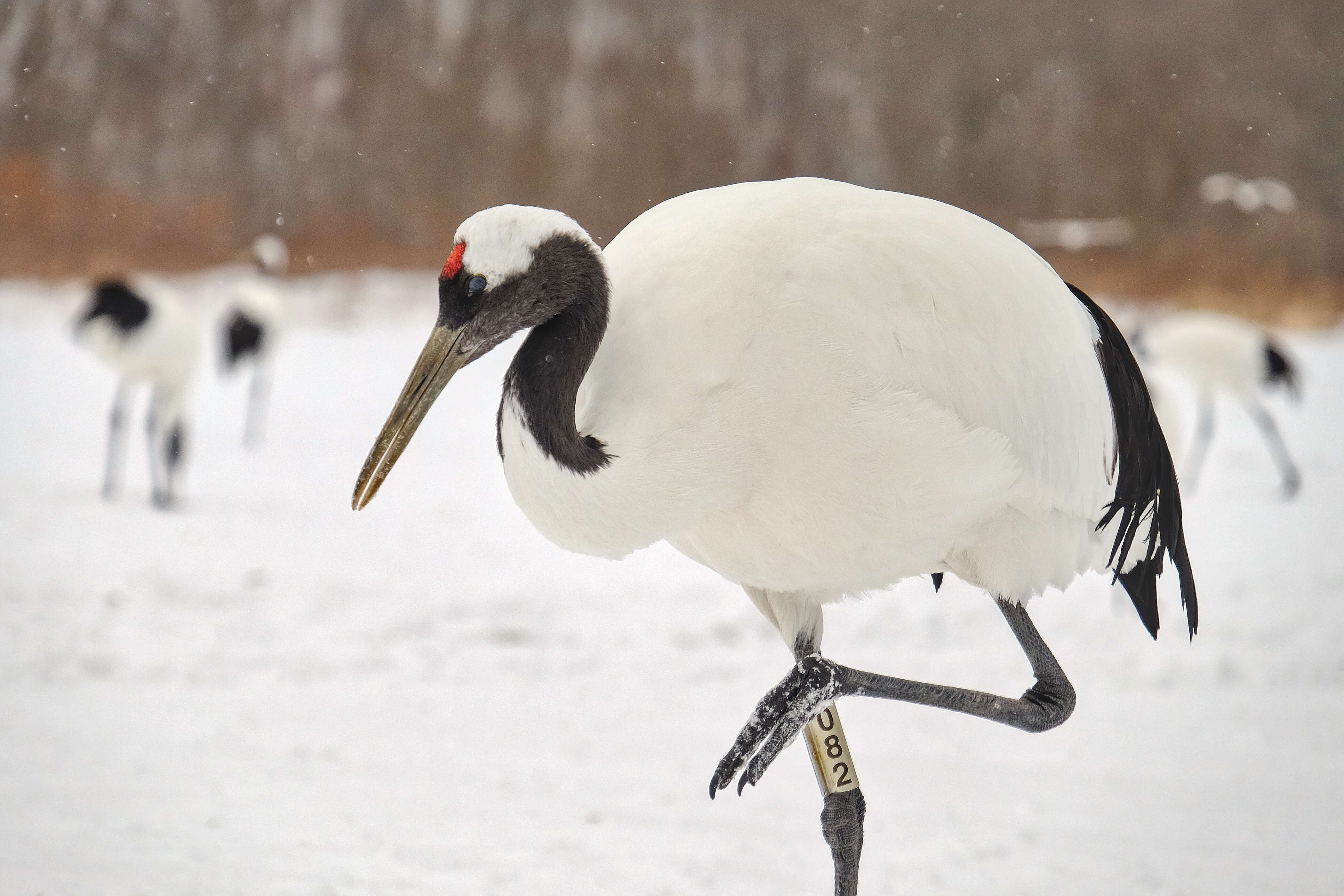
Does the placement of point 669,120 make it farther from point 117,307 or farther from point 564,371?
point 564,371

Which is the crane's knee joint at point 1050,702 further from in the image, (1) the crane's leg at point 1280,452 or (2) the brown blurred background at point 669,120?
(1) the crane's leg at point 1280,452

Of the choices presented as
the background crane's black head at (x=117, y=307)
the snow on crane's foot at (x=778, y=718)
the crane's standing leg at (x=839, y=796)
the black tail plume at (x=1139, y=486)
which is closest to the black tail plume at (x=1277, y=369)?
the black tail plume at (x=1139, y=486)

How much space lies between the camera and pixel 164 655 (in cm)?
248

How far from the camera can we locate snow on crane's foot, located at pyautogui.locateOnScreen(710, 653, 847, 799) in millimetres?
1070

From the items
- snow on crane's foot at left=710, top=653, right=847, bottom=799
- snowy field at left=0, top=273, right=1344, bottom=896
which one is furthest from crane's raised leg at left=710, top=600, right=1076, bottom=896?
snowy field at left=0, top=273, right=1344, bottom=896

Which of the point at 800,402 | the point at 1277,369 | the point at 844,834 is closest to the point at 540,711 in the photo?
the point at 844,834

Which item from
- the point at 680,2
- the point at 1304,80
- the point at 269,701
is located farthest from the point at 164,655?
the point at 1304,80

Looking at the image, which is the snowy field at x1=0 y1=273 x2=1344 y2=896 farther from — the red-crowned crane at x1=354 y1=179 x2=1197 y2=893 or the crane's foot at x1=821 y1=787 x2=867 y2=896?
the red-crowned crane at x1=354 y1=179 x2=1197 y2=893

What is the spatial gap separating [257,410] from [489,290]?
3.83m

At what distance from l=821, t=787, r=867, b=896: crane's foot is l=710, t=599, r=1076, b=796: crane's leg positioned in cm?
18

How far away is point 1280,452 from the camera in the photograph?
3.86 meters

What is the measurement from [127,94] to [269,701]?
2227 millimetres

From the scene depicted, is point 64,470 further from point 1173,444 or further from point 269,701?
point 1173,444

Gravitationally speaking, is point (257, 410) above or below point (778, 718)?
above
